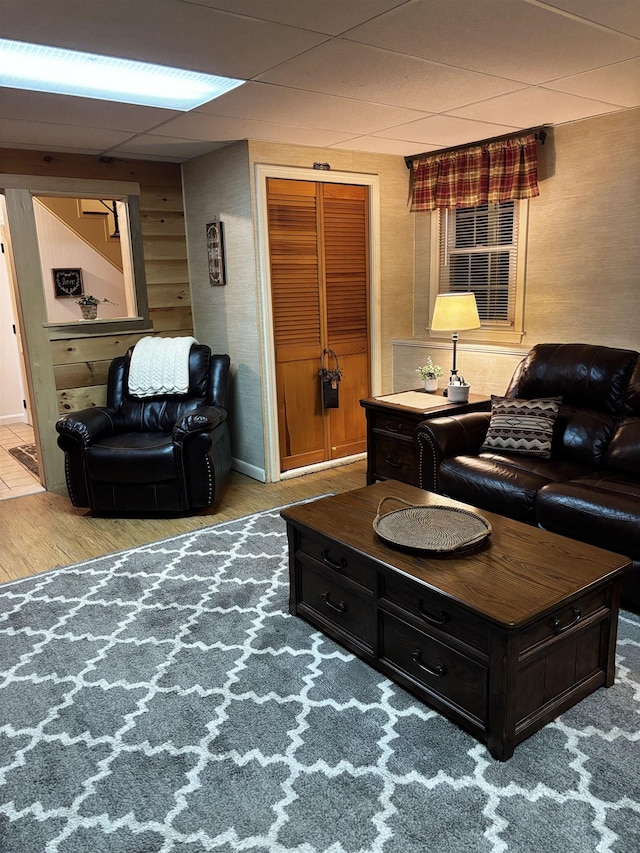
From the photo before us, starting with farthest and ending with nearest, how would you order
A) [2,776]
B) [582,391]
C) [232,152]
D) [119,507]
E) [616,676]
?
[232,152], [119,507], [582,391], [616,676], [2,776]

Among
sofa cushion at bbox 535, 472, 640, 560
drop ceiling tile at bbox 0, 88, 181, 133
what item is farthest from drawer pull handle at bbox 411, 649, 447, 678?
drop ceiling tile at bbox 0, 88, 181, 133

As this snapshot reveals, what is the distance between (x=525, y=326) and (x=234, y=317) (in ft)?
6.67

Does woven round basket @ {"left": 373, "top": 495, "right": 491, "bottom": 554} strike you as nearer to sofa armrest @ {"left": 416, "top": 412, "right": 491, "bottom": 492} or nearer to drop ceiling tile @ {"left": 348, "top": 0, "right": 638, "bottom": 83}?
sofa armrest @ {"left": 416, "top": 412, "right": 491, "bottom": 492}

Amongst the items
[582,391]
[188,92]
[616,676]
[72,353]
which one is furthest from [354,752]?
[72,353]

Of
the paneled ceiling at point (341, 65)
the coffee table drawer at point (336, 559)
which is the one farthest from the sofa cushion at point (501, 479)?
the paneled ceiling at point (341, 65)

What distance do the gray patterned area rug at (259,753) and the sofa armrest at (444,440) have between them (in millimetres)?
1260

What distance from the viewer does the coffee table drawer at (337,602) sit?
248 cm

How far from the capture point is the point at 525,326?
4.52 m

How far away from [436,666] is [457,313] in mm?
2575

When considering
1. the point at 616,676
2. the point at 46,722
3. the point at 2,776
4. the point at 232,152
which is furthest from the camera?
the point at 232,152

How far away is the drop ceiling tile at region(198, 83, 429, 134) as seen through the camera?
3170 millimetres

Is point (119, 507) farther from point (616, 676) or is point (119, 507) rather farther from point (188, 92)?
point (616, 676)

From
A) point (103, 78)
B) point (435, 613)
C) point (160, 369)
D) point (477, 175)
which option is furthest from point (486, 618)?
point (477, 175)

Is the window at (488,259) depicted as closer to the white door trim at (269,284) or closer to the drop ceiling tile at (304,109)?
the white door trim at (269,284)
